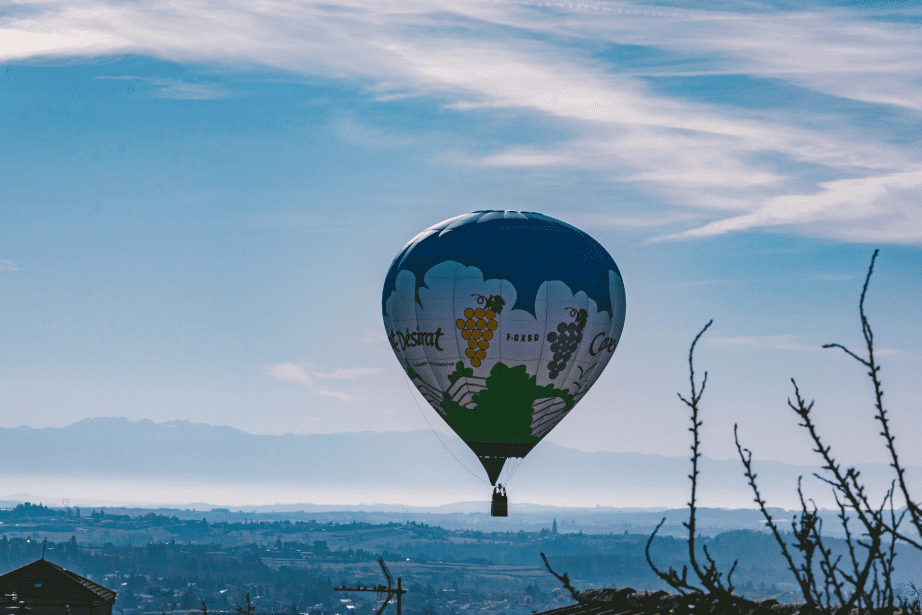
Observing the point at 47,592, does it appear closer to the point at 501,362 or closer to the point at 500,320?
the point at 501,362

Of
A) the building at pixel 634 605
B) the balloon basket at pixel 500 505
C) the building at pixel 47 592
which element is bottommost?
the building at pixel 47 592

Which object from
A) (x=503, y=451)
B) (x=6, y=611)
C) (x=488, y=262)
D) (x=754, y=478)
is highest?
(x=488, y=262)

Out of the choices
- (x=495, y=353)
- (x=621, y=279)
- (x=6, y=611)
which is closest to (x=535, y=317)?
(x=495, y=353)

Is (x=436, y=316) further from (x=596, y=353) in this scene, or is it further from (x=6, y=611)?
(x=6, y=611)

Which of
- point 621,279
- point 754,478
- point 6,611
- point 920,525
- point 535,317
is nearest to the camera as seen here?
point 920,525

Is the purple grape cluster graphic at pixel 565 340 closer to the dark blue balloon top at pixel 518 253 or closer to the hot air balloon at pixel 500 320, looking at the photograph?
the hot air balloon at pixel 500 320

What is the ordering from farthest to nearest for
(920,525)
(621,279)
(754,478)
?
(621,279)
(754,478)
(920,525)

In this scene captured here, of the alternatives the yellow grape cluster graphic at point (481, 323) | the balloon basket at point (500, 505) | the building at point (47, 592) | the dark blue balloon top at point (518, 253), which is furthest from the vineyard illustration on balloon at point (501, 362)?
the building at point (47, 592)
